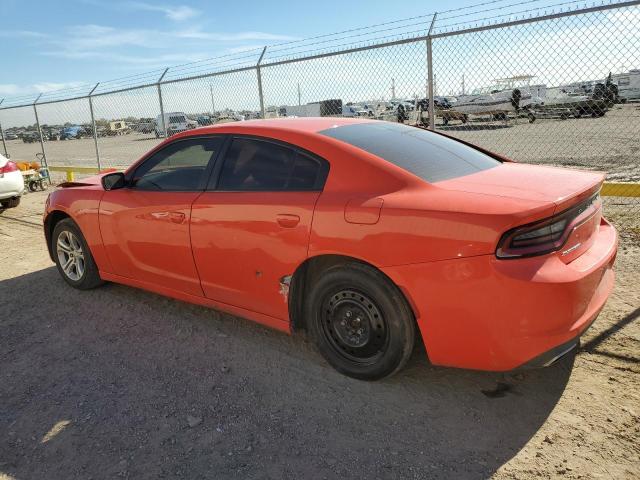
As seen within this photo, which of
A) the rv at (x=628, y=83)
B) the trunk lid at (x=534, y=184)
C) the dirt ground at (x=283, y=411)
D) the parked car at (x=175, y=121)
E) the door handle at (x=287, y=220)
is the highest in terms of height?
the parked car at (x=175, y=121)

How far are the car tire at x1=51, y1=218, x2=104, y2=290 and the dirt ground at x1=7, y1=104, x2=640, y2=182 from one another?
7.18 metres

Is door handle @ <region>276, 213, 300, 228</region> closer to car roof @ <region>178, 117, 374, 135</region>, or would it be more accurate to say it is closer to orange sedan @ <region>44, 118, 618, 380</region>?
orange sedan @ <region>44, 118, 618, 380</region>

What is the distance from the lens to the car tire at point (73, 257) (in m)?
4.71

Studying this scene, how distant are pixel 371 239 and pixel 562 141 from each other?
1439 cm

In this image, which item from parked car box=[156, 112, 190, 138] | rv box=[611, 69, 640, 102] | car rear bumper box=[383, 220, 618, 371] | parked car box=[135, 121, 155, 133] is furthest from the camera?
parked car box=[135, 121, 155, 133]

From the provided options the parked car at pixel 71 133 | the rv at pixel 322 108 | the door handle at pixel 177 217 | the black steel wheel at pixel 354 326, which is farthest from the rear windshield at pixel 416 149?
the parked car at pixel 71 133

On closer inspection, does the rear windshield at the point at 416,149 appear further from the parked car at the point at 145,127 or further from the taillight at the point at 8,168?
the parked car at the point at 145,127

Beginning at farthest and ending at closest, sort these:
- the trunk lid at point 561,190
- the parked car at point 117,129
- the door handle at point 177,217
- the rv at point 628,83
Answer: the parked car at point 117,129 → the rv at point 628,83 → the door handle at point 177,217 → the trunk lid at point 561,190

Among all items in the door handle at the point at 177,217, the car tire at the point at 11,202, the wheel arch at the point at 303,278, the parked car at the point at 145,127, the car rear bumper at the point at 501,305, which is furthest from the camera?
the parked car at the point at 145,127

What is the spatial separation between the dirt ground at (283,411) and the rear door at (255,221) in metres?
0.49

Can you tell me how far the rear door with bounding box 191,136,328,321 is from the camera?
3.08 metres

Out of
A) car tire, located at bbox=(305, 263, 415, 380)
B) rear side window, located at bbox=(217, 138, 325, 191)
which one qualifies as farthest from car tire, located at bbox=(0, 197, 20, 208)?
car tire, located at bbox=(305, 263, 415, 380)

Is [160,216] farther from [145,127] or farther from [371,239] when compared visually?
[145,127]

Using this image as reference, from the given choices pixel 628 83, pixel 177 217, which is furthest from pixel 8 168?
pixel 628 83
